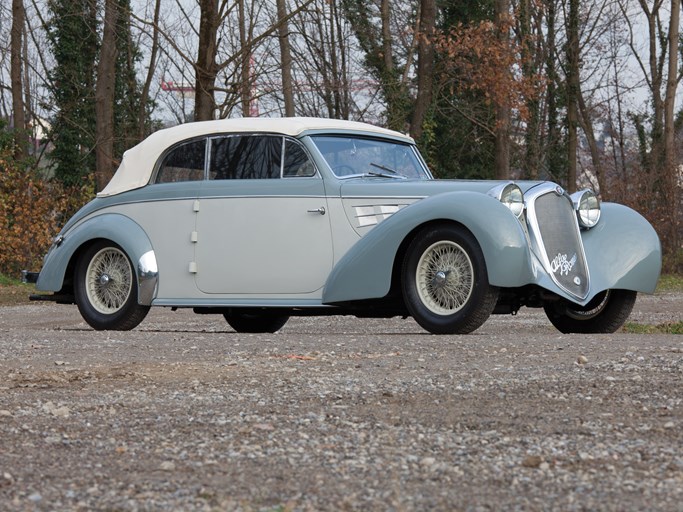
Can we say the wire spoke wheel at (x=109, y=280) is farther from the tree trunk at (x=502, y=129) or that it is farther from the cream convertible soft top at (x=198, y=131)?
the tree trunk at (x=502, y=129)

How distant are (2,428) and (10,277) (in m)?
18.2

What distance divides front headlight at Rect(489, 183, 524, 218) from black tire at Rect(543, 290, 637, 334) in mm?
1125

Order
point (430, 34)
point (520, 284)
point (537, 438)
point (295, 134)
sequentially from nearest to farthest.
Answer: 1. point (537, 438)
2. point (520, 284)
3. point (295, 134)
4. point (430, 34)

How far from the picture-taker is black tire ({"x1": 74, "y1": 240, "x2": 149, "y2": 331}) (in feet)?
32.2

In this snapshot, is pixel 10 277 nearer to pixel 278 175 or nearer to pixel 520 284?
pixel 278 175

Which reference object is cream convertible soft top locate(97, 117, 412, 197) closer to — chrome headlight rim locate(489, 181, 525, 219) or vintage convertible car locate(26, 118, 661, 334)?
vintage convertible car locate(26, 118, 661, 334)

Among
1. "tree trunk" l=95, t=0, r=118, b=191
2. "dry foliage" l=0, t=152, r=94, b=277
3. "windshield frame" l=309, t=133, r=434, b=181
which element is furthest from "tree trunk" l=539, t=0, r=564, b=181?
"windshield frame" l=309, t=133, r=434, b=181

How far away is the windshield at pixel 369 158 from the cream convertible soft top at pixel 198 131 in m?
0.11

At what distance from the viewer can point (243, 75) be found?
21953 millimetres

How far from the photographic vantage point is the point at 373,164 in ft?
30.9

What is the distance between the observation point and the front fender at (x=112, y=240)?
9.62 m

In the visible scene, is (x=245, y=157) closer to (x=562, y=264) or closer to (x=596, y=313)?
(x=562, y=264)

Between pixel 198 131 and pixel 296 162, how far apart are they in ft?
3.68

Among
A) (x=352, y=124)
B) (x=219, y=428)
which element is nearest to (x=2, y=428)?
(x=219, y=428)
